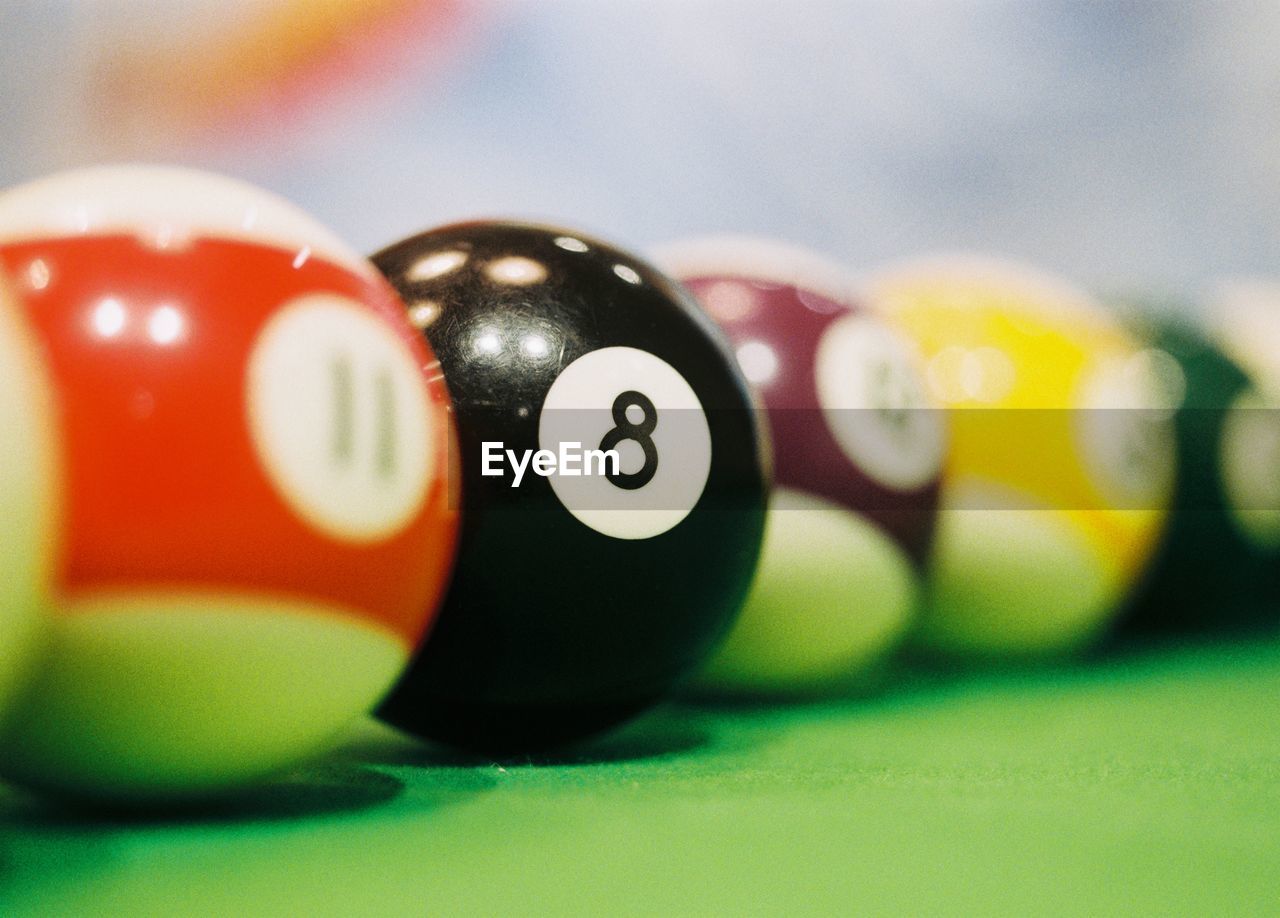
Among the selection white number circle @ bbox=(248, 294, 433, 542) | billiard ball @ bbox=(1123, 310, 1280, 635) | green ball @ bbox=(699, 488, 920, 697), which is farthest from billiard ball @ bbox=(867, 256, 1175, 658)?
white number circle @ bbox=(248, 294, 433, 542)

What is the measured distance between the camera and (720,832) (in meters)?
1.60

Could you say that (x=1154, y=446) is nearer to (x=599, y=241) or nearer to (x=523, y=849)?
(x=599, y=241)

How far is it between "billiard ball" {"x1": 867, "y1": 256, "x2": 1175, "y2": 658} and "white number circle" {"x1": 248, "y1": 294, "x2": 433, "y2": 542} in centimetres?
158

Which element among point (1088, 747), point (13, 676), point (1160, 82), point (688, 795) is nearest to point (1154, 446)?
point (1088, 747)

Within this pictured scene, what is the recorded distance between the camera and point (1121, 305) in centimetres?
399

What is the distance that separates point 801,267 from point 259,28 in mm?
3527

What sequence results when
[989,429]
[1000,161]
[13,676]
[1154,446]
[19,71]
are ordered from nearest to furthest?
[13,676]
[989,429]
[1154,446]
[19,71]
[1000,161]

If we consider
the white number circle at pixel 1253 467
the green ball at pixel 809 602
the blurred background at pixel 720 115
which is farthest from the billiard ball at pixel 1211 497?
the blurred background at pixel 720 115

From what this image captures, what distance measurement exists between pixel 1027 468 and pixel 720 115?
129 inches

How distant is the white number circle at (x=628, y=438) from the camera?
192 centimetres

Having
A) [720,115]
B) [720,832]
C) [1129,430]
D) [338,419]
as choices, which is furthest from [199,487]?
[720,115]

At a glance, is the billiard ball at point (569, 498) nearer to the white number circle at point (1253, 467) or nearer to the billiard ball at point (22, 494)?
the billiard ball at point (22, 494)

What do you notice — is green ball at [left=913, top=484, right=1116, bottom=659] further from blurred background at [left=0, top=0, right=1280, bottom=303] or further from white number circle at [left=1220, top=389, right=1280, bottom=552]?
blurred background at [left=0, top=0, right=1280, bottom=303]

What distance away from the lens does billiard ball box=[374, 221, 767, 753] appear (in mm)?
1905
